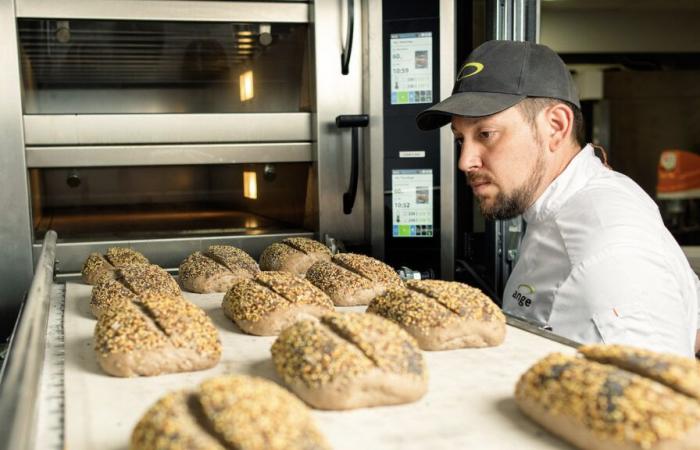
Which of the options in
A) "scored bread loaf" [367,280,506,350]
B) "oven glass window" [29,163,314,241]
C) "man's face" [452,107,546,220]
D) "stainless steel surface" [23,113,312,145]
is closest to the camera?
"scored bread loaf" [367,280,506,350]

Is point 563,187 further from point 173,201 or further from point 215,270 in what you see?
point 173,201

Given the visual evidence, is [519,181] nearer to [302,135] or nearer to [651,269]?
[651,269]

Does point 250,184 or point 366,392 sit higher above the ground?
point 250,184

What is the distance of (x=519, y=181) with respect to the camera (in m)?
2.12

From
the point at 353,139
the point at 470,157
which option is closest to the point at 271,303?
the point at 470,157

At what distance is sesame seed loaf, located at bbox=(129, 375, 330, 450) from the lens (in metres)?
1.00

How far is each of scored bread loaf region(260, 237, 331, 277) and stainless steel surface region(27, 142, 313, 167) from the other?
0.41m

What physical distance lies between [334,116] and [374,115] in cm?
17

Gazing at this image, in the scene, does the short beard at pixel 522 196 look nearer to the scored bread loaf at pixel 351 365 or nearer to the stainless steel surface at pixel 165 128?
the scored bread loaf at pixel 351 365

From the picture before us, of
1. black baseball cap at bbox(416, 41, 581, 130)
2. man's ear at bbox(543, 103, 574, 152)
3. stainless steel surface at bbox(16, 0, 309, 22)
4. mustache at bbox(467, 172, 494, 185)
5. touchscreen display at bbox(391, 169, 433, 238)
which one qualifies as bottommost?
touchscreen display at bbox(391, 169, 433, 238)

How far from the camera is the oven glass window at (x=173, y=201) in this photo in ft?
9.42

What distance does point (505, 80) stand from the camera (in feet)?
6.82

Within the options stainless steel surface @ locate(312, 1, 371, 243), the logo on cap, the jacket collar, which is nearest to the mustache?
the jacket collar

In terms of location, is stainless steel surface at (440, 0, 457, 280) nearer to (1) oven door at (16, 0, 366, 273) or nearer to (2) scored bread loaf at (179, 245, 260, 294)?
(1) oven door at (16, 0, 366, 273)
